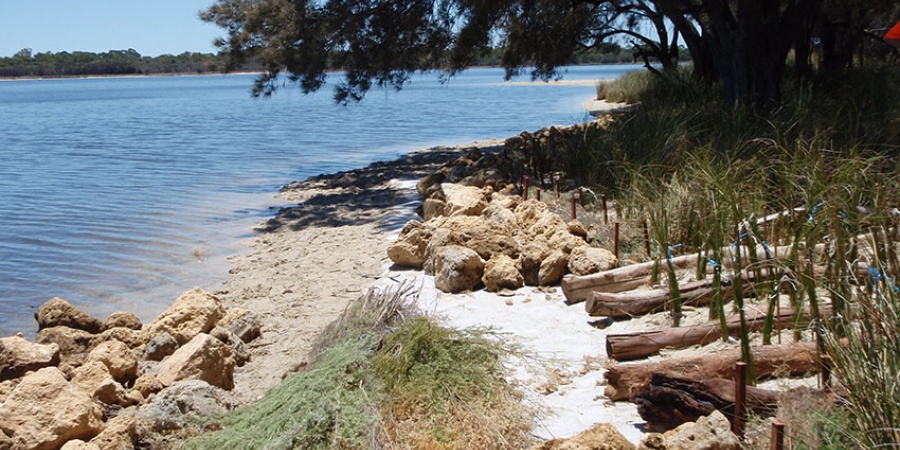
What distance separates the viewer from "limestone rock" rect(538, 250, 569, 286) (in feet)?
22.7

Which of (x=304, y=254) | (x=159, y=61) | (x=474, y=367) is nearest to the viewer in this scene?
(x=474, y=367)

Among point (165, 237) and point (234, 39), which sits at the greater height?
point (234, 39)

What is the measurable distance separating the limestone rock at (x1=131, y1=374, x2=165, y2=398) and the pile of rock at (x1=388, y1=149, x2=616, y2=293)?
257 cm

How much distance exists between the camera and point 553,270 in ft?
22.7

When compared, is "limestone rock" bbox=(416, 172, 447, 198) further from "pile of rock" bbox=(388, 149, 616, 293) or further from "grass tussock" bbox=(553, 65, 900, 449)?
"pile of rock" bbox=(388, 149, 616, 293)

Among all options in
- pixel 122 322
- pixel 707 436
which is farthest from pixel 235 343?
pixel 707 436

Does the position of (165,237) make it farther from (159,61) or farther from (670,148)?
(159,61)

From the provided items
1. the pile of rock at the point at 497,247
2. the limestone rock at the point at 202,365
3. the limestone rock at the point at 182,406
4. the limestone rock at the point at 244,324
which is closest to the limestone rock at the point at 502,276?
the pile of rock at the point at 497,247

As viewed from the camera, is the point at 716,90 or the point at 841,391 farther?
the point at 716,90

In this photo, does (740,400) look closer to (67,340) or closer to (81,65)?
(67,340)

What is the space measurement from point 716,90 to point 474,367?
43.5 feet

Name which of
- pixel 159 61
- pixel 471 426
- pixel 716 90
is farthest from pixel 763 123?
pixel 159 61

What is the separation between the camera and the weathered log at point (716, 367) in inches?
168

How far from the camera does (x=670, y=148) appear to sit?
939 centimetres
